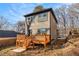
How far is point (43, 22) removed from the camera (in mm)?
2133

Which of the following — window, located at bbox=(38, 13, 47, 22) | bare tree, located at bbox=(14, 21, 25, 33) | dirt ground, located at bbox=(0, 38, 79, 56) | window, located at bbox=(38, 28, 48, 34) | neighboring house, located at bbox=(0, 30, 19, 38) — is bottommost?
dirt ground, located at bbox=(0, 38, 79, 56)

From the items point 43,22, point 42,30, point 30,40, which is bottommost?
point 30,40

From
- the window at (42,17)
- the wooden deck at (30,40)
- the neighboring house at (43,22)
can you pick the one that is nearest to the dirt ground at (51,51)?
the wooden deck at (30,40)

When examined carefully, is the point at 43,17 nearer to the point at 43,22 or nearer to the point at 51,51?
the point at 43,22

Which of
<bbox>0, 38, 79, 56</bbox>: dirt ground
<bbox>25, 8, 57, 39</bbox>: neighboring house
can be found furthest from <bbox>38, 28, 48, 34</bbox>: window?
<bbox>0, 38, 79, 56</bbox>: dirt ground

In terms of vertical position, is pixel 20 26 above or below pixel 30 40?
above

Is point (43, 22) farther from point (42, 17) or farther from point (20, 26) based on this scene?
point (20, 26)

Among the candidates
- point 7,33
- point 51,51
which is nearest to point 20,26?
point 7,33

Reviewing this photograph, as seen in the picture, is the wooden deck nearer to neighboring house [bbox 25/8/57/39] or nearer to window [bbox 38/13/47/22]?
neighboring house [bbox 25/8/57/39]

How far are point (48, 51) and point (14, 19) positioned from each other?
60 cm

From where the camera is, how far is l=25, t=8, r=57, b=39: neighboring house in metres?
2.12

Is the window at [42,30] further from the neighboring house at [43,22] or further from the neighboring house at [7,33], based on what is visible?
the neighboring house at [7,33]

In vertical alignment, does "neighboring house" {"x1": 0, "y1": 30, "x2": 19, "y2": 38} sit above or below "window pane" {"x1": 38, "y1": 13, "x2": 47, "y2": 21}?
below

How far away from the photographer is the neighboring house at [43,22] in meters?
2.12
